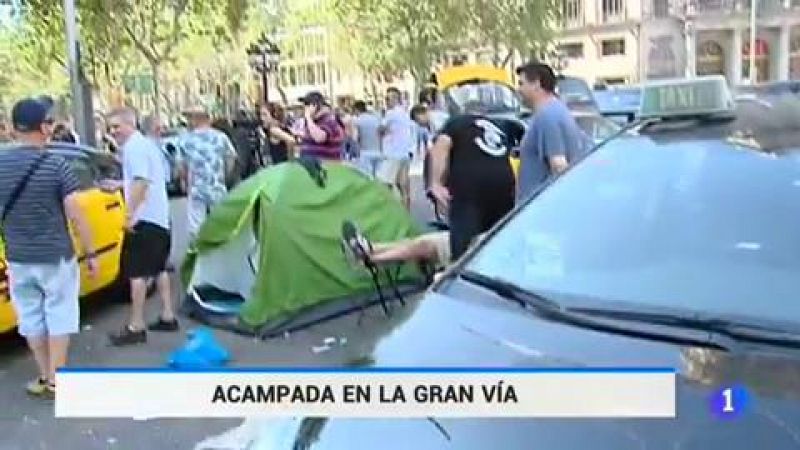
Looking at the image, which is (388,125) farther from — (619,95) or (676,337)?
(676,337)

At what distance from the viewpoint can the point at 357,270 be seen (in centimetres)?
757

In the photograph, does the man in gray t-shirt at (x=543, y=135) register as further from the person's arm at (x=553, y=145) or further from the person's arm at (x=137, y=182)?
the person's arm at (x=137, y=182)

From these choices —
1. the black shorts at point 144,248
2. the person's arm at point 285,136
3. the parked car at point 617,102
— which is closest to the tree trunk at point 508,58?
the parked car at point 617,102

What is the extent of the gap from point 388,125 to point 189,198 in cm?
521

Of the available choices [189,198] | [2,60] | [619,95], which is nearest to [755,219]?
[189,198]

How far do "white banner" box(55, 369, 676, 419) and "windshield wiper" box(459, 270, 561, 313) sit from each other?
0.52m

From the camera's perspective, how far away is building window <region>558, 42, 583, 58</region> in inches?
2781

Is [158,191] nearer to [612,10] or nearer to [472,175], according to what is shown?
[472,175]

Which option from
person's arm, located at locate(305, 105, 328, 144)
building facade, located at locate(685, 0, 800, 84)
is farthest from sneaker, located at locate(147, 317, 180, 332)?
building facade, located at locate(685, 0, 800, 84)

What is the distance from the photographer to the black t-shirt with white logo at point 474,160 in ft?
23.4

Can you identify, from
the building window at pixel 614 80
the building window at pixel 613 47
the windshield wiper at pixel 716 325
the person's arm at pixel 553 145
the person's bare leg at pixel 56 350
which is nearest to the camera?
the windshield wiper at pixel 716 325

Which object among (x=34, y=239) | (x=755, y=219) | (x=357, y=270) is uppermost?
(x=755, y=219)

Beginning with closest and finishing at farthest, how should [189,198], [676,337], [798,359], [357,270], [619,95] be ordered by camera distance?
[798,359]
[676,337]
[357,270]
[189,198]
[619,95]

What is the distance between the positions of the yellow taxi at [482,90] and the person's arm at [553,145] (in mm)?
8195
